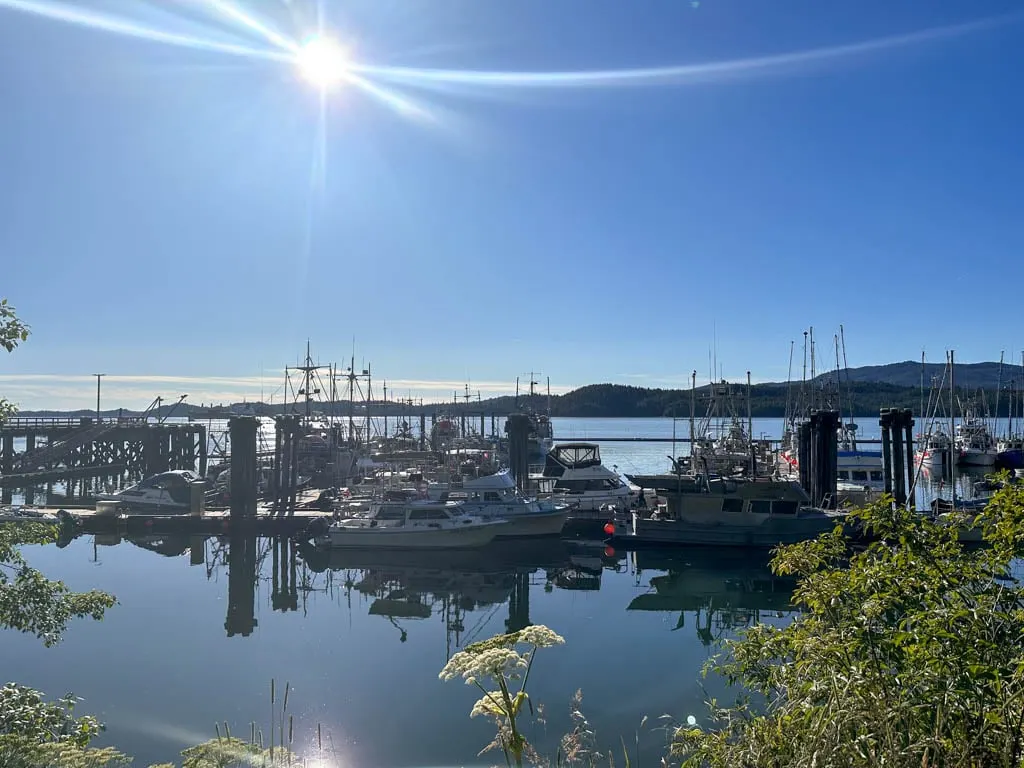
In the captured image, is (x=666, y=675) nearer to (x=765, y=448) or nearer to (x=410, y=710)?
(x=410, y=710)

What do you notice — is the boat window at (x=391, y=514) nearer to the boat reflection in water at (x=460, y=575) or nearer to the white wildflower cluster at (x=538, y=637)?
the boat reflection in water at (x=460, y=575)

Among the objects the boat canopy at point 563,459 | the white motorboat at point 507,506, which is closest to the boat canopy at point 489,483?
the white motorboat at point 507,506

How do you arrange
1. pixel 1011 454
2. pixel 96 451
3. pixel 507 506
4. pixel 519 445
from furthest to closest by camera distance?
pixel 96 451, pixel 1011 454, pixel 519 445, pixel 507 506

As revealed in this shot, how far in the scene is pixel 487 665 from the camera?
15.8 feet

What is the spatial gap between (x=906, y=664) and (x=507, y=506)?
27.4 m

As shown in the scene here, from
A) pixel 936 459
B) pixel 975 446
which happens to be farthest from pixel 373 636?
pixel 975 446

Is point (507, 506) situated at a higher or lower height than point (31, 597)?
lower

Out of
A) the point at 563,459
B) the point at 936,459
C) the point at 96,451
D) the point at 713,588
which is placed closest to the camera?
the point at 713,588

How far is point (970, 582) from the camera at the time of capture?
5094 mm

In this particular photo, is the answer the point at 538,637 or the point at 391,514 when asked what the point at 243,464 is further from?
the point at 538,637

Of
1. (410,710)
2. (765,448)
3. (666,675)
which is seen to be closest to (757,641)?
(410,710)

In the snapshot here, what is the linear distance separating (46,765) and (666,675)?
13.7m

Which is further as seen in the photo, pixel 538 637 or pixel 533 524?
pixel 533 524

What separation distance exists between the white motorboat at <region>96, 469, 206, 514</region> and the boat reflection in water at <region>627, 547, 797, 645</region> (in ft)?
83.0
